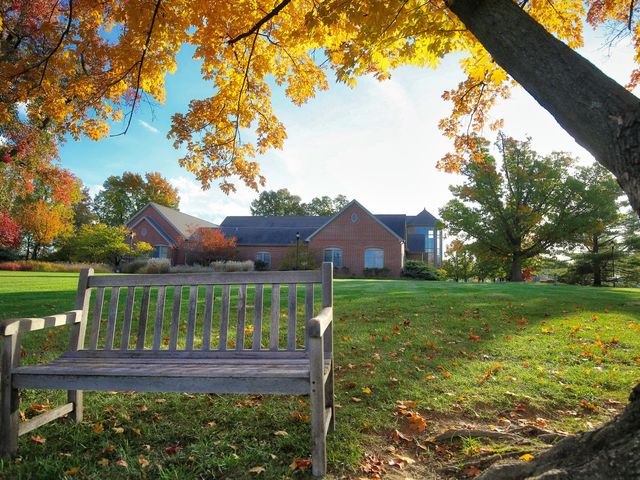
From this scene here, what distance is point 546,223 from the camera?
1059 inches

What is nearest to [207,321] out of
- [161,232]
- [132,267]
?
[132,267]

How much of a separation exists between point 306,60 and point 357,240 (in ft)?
90.2

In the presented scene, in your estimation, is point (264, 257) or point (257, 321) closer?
point (257, 321)

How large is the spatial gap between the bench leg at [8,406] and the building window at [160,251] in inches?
1501

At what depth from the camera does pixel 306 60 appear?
6859 mm

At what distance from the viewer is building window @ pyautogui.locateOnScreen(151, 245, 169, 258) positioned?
38375mm

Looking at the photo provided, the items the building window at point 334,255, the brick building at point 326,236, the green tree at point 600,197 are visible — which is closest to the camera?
the green tree at point 600,197

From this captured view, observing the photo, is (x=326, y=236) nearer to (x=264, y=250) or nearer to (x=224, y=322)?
(x=264, y=250)

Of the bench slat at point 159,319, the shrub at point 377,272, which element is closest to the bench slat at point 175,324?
the bench slat at point 159,319

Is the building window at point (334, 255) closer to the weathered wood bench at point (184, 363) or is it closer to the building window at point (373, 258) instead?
the building window at point (373, 258)

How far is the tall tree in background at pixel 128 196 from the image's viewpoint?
59.4 m

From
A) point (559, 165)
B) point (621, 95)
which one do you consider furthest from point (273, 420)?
point (559, 165)

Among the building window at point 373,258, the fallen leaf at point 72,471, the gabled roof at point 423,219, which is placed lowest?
the fallen leaf at point 72,471

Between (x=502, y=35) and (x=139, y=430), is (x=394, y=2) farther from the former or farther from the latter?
(x=139, y=430)
